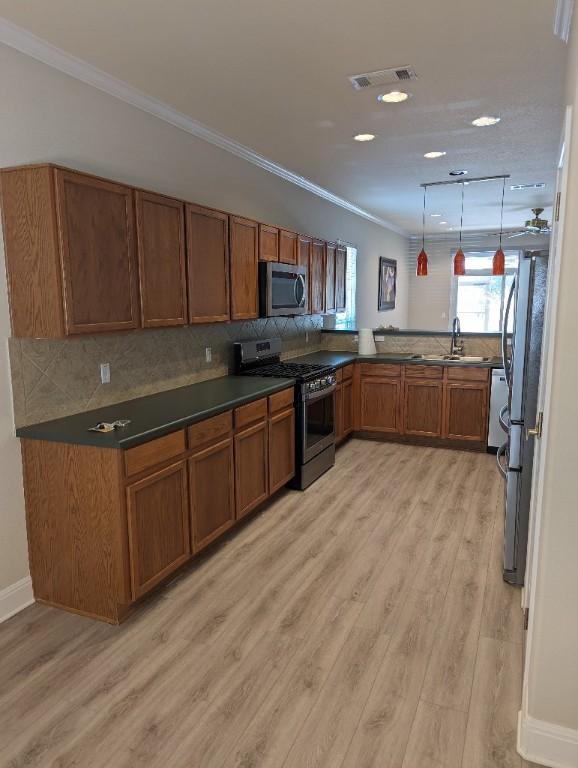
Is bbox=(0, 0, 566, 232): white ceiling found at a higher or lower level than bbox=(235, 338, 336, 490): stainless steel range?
higher

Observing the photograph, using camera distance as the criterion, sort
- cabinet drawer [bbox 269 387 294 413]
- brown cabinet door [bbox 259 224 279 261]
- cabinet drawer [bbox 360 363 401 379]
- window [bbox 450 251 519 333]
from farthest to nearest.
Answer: window [bbox 450 251 519 333], cabinet drawer [bbox 360 363 401 379], brown cabinet door [bbox 259 224 279 261], cabinet drawer [bbox 269 387 294 413]

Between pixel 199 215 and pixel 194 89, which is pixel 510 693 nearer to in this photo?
pixel 199 215

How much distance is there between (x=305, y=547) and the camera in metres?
3.36

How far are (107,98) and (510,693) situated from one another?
354cm

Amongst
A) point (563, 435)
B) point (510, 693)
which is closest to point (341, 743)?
point (510, 693)

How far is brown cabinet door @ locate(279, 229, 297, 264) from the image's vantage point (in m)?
4.57

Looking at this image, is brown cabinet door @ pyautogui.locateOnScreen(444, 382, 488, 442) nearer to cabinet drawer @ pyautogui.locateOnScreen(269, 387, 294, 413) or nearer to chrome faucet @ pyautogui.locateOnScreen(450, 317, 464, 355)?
chrome faucet @ pyautogui.locateOnScreen(450, 317, 464, 355)

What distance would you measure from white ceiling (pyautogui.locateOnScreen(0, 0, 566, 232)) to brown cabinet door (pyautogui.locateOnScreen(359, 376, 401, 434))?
2256mm

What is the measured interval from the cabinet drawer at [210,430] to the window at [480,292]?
8255 mm

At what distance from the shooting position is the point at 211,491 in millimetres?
3146

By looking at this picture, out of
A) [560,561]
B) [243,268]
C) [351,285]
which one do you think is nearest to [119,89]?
[243,268]

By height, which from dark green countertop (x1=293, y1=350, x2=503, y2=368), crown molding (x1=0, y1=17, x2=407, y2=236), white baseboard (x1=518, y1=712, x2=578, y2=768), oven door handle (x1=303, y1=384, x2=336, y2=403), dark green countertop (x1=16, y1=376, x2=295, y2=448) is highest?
crown molding (x1=0, y1=17, x2=407, y2=236)

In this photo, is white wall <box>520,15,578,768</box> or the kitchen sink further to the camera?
the kitchen sink

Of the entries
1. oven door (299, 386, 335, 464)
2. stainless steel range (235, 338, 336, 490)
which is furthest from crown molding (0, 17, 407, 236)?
oven door (299, 386, 335, 464)
